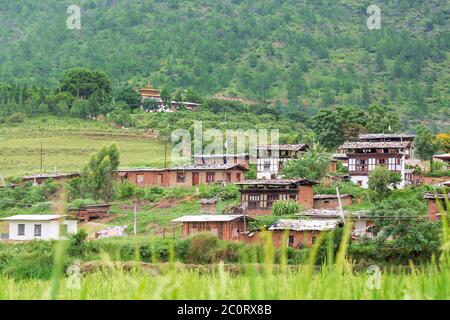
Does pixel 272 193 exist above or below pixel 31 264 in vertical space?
above

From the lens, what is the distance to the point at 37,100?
72188 millimetres

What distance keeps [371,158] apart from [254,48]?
84309 millimetres

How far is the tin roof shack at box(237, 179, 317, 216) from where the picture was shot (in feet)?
131

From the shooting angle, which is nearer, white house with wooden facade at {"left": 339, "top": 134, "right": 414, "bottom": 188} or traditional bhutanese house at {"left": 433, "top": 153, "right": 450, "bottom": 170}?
white house with wooden facade at {"left": 339, "top": 134, "right": 414, "bottom": 188}

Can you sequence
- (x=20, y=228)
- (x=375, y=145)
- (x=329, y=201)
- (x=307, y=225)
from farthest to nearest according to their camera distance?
(x=375, y=145), (x=329, y=201), (x=20, y=228), (x=307, y=225)

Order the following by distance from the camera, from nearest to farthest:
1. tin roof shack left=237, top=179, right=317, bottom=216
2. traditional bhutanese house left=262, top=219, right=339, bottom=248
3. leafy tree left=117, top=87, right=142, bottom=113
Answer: traditional bhutanese house left=262, top=219, right=339, bottom=248 < tin roof shack left=237, top=179, right=317, bottom=216 < leafy tree left=117, top=87, right=142, bottom=113

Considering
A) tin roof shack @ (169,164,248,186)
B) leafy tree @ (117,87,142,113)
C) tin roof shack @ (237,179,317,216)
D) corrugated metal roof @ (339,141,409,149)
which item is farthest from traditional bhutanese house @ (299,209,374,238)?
leafy tree @ (117,87,142,113)

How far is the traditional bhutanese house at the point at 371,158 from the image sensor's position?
46.4m

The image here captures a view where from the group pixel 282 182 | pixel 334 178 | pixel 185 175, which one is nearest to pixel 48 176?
pixel 185 175

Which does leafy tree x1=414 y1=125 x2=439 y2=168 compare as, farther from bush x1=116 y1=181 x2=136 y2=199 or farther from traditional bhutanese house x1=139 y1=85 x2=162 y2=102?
traditional bhutanese house x1=139 y1=85 x2=162 y2=102

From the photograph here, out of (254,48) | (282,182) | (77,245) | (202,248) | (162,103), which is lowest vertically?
(202,248)

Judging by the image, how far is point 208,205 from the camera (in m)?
41.0

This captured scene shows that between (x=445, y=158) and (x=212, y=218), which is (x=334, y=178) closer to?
(x=445, y=158)

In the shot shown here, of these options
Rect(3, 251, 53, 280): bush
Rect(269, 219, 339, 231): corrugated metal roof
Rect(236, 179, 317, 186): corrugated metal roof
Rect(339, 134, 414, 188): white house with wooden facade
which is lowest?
Rect(3, 251, 53, 280): bush
